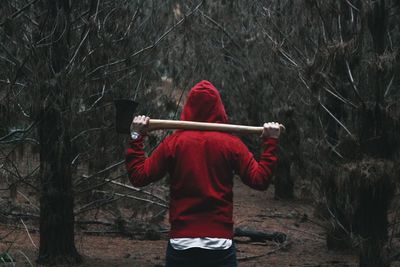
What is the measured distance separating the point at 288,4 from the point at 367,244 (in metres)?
3.35

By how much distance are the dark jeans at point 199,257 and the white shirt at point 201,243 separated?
22 millimetres

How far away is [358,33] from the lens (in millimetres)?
6617

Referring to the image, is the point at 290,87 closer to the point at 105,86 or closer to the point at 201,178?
the point at 105,86

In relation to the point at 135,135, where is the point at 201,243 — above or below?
below

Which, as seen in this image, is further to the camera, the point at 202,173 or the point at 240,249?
the point at 240,249

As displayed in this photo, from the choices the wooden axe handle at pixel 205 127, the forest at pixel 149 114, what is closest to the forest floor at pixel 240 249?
the forest at pixel 149 114

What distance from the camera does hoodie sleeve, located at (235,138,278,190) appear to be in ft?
12.9

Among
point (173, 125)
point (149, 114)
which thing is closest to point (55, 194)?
point (149, 114)

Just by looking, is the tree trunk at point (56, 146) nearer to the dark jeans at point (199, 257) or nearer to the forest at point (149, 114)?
the forest at point (149, 114)

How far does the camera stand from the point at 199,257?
3.90 metres

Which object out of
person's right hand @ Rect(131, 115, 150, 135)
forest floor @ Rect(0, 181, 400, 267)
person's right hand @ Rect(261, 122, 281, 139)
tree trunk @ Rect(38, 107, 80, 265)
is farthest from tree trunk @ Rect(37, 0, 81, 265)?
person's right hand @ Rect(261, 122, 281, 139)

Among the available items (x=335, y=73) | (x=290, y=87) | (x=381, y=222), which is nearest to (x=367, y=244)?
(x=381, y=222)

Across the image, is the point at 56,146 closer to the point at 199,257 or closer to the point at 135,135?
the point at 135,135

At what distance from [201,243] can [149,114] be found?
4522 millimetres
